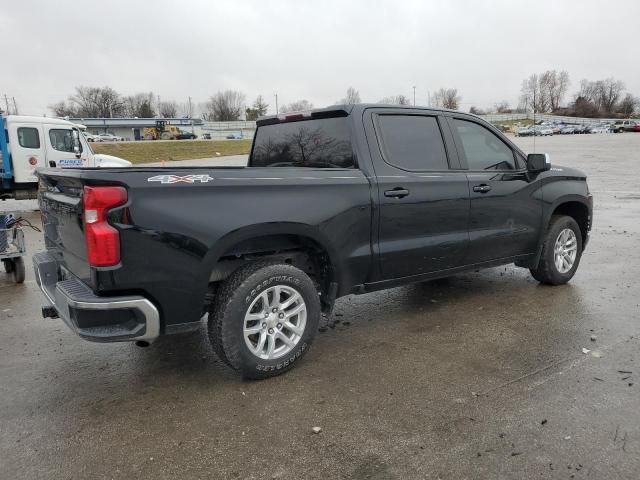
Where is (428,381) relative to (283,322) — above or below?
below

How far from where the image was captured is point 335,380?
3.64 metres

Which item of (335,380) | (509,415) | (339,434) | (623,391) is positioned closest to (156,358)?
(335,380)

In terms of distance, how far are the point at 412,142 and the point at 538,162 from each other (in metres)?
1.54

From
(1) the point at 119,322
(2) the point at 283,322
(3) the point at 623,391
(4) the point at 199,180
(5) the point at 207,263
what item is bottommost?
(3) the point at 623,391

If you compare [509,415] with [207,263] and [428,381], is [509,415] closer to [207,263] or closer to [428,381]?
[428,381]

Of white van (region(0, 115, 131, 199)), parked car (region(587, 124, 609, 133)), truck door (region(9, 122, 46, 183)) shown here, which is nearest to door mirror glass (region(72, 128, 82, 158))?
white van (region(0, 115, 131, 199))

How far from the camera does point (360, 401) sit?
3.33 metres

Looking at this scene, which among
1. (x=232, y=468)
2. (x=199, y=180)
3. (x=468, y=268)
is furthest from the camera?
(x=468, y=268)

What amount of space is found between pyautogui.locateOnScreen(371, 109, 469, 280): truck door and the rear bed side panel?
43 cm

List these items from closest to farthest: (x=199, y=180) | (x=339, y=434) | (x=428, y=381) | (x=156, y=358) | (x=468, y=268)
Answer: (x=339, y=434), (x=199, y=180), (x=428, y=381), (x=156, y=358), (x=468, y=268)

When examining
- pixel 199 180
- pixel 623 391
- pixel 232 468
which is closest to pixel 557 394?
pixel 623 391

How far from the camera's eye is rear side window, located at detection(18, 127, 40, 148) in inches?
563

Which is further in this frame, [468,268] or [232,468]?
[468,268]

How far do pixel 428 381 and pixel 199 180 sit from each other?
2.02 metres
